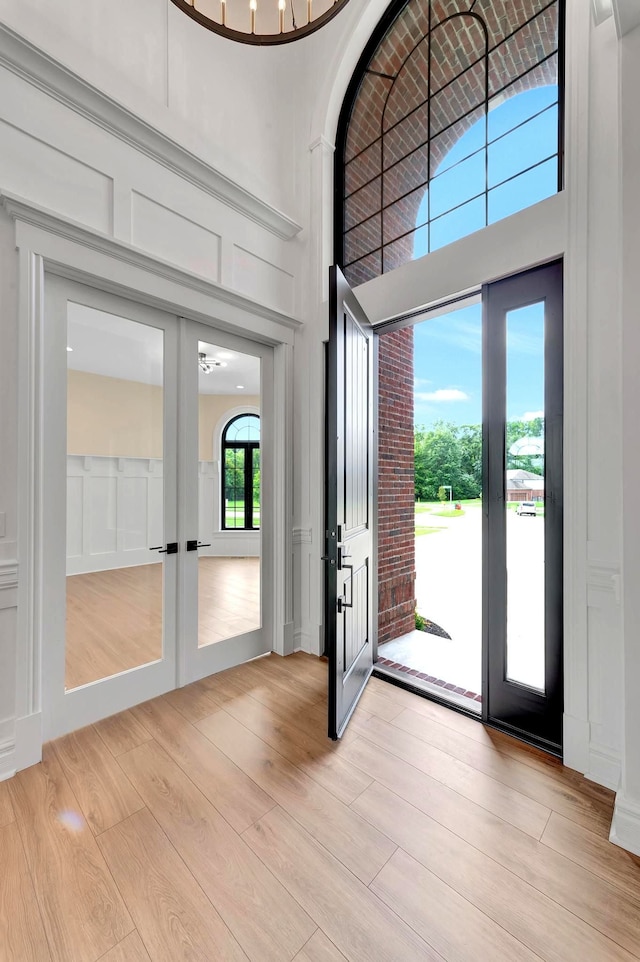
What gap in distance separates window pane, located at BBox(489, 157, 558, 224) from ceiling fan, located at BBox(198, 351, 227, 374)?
187cm

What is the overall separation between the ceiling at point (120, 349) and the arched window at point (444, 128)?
142cm

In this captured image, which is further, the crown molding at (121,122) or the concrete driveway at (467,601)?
the concrete driveway at (467,601)

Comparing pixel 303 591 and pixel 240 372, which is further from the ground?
pixel 240 372

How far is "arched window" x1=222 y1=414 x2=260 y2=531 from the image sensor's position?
2.95 m

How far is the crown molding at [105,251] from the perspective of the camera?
1.88 m

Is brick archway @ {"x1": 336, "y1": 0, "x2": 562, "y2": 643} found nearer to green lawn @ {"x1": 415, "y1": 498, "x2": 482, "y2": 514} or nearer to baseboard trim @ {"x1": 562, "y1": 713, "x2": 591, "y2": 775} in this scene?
baseboard trim @ {"x1": 562, "y1": 713, "x2": 591, "y2": 775}

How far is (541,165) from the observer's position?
212 centimetres

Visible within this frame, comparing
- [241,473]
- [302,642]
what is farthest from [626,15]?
[302,642]

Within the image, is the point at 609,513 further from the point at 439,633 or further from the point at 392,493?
the point at 439,633

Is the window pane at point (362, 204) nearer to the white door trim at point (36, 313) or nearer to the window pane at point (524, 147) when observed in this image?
the window pane at point (524, 147)

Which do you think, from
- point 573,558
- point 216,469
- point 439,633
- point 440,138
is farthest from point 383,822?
point 440,138

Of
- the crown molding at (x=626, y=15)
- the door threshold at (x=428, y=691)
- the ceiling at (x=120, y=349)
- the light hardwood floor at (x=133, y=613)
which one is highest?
the crown molding at (x=626, y=15)

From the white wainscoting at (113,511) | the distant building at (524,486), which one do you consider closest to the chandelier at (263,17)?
the white wainscoting at (113,511)

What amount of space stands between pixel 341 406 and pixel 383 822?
1791 millimetres
